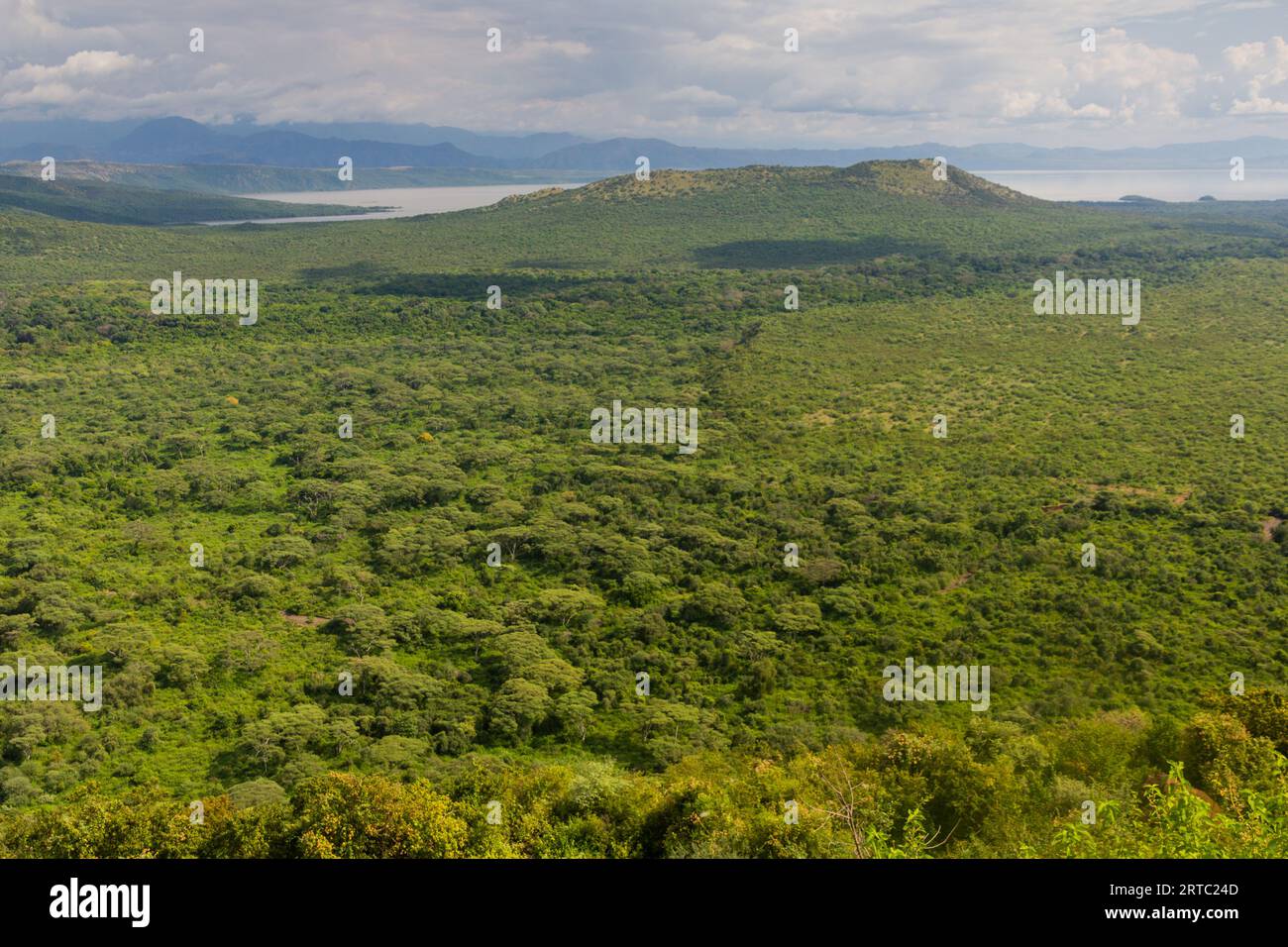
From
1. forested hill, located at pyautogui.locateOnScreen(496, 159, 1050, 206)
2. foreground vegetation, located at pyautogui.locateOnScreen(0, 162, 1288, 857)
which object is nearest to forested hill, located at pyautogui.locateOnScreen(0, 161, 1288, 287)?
forested hill, located at pyautogui.locateOnScreen(496, 159, 1050, 206)

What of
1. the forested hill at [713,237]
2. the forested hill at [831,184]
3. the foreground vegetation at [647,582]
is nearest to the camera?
the foreground vegetation at [647,582]

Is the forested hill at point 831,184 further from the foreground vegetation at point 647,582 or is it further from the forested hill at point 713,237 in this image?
the foreground vegetation at point 647,582

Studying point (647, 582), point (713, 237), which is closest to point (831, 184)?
point (713, 237)

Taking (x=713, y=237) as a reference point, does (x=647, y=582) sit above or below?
below

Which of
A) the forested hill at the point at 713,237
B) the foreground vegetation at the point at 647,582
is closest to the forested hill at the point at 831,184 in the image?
the forested hill at the point at 713,237

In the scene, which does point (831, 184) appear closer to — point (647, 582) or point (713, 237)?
point (713, 237)

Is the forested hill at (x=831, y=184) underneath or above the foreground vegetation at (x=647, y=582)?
above

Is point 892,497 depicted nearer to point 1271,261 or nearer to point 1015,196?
point 1271,261

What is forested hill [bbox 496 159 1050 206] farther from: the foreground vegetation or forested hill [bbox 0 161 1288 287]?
the foreground vegetation
